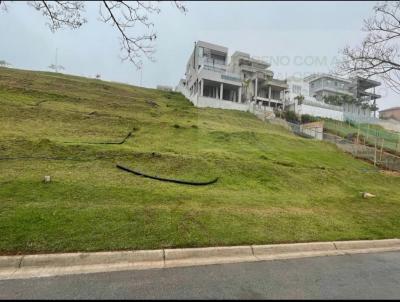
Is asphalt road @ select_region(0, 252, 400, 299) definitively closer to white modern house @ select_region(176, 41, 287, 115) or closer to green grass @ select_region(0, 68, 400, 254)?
green grass @ select_region(0, 68, 400, 254)

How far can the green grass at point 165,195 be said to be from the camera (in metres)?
5.15

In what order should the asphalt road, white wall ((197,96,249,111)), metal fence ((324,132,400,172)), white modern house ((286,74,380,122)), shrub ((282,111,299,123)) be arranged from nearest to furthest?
the asphalt road < metal fence ((324,132,400,172)) < white wall ((197,96,249,111)) < shrub ((282,111,299,123)) < white modern house ((286,74,380,122))

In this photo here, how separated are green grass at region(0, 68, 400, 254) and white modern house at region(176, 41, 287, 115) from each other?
22.0 m

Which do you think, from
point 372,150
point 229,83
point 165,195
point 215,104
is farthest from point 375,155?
point 229,83

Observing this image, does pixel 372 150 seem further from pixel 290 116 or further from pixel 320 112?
pixel 320 112

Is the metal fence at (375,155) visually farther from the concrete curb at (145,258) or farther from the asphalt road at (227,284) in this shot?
the asphalt road at (227,284)

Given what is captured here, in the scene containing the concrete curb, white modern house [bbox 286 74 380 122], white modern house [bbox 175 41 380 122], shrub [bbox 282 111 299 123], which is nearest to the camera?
the concrete curb

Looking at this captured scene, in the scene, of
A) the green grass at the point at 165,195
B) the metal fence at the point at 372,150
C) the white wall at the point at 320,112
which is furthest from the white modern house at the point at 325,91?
the green grass at the point at 165,195

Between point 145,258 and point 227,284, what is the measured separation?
53.6 inches

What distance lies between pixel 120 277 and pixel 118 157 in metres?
6.43

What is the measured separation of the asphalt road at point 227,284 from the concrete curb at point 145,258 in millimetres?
203

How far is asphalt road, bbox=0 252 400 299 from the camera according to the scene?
357 centimetres

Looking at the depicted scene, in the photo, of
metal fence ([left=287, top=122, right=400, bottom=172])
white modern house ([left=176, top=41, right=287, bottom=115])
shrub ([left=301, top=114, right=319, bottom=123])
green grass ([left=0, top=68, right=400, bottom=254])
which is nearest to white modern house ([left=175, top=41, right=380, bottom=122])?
white modern house ([left=176, top=41, right=287, bottom=115])

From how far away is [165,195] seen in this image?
23.9ft
